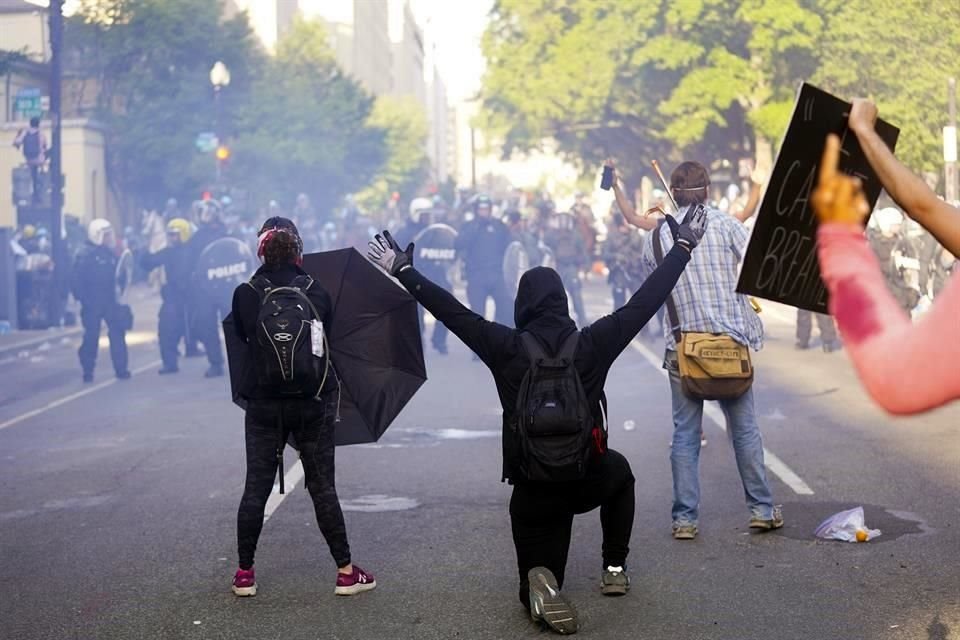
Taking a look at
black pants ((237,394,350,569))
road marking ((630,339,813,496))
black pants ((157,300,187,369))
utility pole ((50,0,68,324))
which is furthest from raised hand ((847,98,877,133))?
utility pole ((50,0,68,324))

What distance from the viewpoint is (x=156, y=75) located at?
2116 inches

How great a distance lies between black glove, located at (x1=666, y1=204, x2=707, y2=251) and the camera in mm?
6754

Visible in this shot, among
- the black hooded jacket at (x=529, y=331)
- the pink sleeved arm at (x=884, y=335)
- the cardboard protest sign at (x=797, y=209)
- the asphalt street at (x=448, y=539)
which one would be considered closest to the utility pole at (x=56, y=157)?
the asphalt street at (x=448, y=539)

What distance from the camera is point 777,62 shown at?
42406 mm

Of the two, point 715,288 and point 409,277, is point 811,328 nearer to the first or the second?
point 715,288

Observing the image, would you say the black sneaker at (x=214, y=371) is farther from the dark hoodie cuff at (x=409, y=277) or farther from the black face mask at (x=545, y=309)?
the black face mask at (x=545, y=309)

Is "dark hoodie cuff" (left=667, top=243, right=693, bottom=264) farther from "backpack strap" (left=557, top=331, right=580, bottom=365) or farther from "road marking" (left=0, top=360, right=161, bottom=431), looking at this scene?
"road marking" (left=0, top=360, right=161, bottom=431)

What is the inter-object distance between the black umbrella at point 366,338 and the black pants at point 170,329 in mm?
12155

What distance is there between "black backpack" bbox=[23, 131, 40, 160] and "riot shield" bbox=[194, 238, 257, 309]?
15391mm

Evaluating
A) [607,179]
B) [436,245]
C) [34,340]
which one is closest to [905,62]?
[436,245]

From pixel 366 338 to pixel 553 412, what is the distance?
164 cm

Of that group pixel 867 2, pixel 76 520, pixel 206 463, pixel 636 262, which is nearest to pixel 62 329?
pixel 636 262

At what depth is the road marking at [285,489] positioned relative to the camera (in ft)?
30.3

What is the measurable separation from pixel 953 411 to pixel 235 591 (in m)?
7.96
